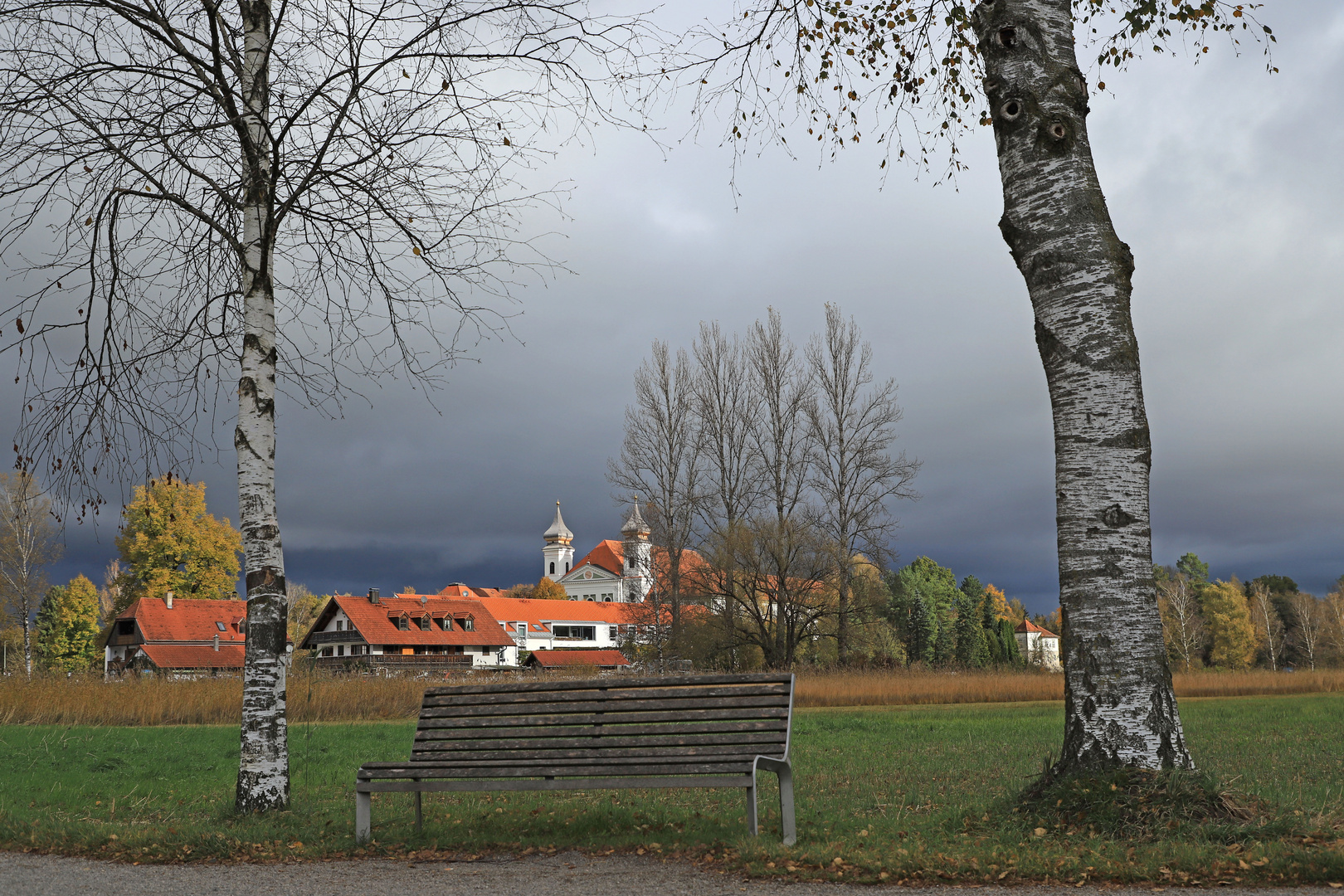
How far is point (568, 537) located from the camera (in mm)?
138625

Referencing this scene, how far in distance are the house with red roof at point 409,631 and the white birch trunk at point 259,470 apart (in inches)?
1748

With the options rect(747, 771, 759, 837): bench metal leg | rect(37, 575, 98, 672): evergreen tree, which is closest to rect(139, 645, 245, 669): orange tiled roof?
rect(37, 575, 98, 672): evergreen tree

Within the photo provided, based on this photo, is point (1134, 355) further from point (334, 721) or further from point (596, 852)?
point (334, 721)

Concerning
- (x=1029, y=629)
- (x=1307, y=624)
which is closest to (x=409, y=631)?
(x=1307, y=624)

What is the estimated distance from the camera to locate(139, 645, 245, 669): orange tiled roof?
46500mm

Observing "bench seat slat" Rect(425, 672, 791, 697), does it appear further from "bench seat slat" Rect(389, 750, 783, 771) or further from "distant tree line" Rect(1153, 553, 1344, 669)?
"distant tree line" Rect(1153, 553, 1344, 669)

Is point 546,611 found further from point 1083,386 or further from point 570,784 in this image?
point 1083,386

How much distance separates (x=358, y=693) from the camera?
18.2 meters

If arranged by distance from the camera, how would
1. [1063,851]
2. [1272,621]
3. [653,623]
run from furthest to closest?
[1272,621] → [653,623] → [1063,851]

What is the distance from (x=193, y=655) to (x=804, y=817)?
167 ft

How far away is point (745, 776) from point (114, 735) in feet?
40.9

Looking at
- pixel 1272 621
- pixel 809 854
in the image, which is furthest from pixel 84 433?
pixel 1272 621

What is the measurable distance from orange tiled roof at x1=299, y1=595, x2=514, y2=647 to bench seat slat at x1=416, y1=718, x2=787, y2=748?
4985 centimetres

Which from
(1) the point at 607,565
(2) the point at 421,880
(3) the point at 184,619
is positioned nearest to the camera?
(2) the point at 421,880
